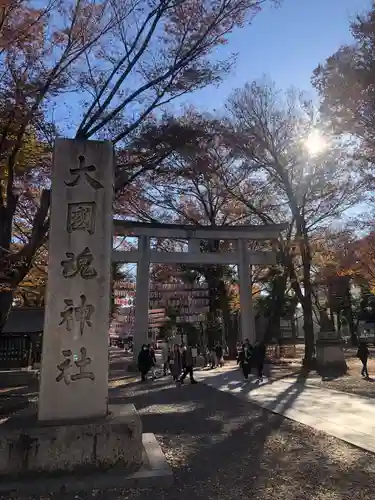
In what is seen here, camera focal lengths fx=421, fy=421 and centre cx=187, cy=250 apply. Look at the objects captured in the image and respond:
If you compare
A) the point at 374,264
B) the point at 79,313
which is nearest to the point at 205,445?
the point at 79,313

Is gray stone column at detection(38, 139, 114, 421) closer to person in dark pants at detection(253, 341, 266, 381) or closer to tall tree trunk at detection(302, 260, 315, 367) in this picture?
person in dark pants at detection(253, 341, 266, 381)

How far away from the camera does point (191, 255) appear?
21.6 m

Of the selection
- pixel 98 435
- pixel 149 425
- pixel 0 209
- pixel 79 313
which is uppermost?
pixel 0 209

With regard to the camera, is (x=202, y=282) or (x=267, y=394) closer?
(x=267, y=394)

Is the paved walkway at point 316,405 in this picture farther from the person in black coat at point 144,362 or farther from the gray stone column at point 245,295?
the gray stone column at point 245,295

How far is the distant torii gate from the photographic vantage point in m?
20.5

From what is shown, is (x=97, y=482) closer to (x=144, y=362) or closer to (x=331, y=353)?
(x=144, y=362)

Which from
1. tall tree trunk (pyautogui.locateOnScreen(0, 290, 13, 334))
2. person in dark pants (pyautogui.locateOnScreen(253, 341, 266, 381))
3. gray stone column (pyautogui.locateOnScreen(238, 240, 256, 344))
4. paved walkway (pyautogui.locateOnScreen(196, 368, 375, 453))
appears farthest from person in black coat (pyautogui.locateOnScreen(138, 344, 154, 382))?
tall tree trunk (pyautogui.locateOnScreen(0, 290, 13, 334))

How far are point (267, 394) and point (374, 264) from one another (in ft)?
50.9

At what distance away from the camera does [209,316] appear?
30219mm

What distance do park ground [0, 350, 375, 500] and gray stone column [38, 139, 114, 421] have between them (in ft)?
4.11

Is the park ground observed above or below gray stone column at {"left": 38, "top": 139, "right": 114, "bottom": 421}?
below

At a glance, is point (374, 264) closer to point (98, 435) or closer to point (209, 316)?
point (209, 316)

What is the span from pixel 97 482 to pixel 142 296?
52.9ft
